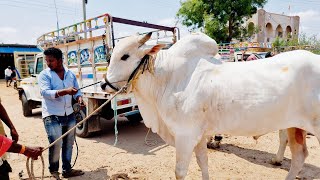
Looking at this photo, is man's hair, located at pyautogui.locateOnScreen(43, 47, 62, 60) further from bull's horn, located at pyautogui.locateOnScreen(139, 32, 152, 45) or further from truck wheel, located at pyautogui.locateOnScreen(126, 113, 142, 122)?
truck wheel, located at pyautogui.locateOnScreen(126, 113, 142, 122)

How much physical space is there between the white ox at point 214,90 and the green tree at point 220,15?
16489mm

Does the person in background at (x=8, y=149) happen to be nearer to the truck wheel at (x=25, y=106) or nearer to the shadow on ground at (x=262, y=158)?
the shadow on ground at (x=262, y=158)

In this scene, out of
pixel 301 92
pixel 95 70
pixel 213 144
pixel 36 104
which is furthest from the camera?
pixel 36 104

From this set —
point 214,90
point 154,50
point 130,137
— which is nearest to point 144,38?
point 154,50

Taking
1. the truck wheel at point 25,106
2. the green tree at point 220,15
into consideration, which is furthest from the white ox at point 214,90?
the green tree at point 220,15

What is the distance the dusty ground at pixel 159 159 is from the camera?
13.1 ft

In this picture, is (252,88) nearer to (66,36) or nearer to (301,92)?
(301,92)

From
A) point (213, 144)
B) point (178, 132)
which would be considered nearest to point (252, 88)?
point (178, 132)

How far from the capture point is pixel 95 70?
5.74m

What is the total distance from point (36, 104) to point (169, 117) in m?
7.39

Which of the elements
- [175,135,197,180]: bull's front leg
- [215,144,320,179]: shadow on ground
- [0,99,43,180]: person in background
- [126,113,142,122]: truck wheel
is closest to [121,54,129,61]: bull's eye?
[175,135,197,180]: bull's front leg

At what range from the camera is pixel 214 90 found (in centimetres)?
256

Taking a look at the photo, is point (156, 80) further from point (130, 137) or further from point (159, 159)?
point (130, 137)

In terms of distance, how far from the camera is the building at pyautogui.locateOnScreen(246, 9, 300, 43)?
1004 inches
